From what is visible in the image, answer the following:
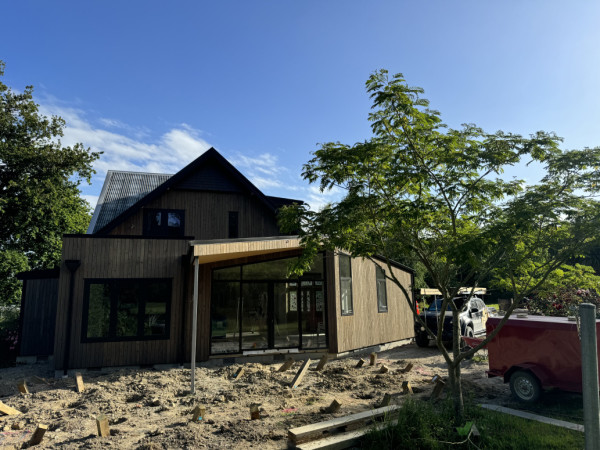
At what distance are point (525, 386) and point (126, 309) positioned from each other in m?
9.92

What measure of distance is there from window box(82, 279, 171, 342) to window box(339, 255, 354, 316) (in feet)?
18.1

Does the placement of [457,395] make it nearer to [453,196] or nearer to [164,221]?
[453,196]

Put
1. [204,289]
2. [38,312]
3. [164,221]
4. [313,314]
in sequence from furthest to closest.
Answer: [164,221]
[38,312]
[313,314]
[204,289]

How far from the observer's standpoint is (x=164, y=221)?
1505 cm

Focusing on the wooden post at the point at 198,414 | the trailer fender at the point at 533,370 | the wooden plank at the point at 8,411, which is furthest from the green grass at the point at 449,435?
the wooden plank at the point at 8,411

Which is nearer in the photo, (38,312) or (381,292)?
(38,312)

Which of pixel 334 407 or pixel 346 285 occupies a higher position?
pixel 346 285

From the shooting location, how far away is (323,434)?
5363 millimetres

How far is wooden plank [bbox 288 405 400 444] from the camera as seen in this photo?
5.16 meters

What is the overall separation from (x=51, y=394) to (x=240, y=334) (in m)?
5.16

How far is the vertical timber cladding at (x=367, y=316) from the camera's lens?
41.9 ft

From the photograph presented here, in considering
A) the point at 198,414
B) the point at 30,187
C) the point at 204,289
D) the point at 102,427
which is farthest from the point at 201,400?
the point at 30,187

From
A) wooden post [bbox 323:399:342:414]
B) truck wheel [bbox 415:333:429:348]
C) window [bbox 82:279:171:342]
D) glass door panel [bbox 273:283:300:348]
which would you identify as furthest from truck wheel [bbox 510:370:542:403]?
window [bbox 82:279:171:342]

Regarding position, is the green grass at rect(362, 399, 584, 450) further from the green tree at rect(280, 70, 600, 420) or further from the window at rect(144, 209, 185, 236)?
the window at rect(144, 209, 185, 236)
